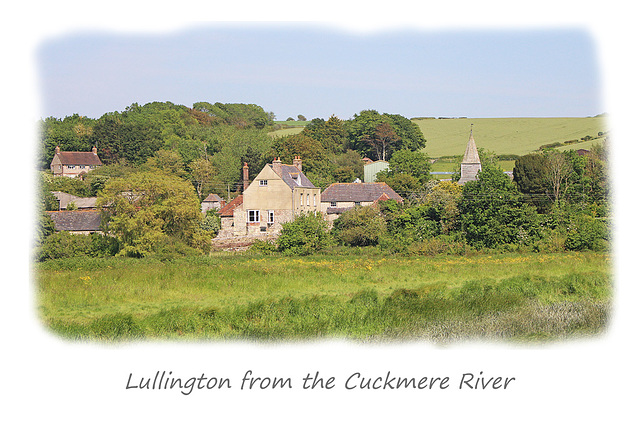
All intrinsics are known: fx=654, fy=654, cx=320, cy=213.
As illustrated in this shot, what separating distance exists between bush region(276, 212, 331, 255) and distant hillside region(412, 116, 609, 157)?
54.5 m

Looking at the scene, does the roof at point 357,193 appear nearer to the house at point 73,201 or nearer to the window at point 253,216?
the window at point 253,216

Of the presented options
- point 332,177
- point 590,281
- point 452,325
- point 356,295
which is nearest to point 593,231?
point 590,281

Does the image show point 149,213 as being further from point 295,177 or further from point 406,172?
point 406,172

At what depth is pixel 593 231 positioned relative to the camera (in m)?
38.7

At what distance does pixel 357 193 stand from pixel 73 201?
26.6m

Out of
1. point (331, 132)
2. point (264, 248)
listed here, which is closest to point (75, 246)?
point (264, 248)

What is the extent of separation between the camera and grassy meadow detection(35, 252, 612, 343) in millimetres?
17078

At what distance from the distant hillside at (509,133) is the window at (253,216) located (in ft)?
Result: 165

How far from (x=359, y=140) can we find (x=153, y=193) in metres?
57.7

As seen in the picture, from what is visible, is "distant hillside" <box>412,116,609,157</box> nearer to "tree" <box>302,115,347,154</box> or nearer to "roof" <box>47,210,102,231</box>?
"tree" <box>302,115,347,154</box>

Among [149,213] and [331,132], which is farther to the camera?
[331,132]

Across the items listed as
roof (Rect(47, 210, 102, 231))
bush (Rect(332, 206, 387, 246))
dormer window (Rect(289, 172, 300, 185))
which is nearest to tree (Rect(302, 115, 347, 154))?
dormer window (Rect(289, 172, 300, 185))

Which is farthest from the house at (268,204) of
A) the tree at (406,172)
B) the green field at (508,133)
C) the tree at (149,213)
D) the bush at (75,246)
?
the green field at (508,133)

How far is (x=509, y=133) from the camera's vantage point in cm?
10644
